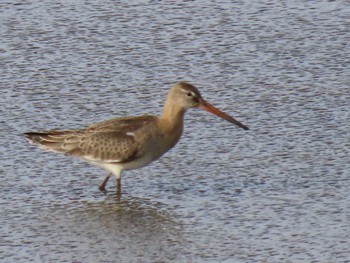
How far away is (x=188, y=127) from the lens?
11.8 metres

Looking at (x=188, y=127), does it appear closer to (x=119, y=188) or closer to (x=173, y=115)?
(x=173, y=115)

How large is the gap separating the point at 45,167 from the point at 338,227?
9.06 feet

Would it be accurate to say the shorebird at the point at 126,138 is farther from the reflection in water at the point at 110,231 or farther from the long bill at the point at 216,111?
the reflection in water at the point at 110,231

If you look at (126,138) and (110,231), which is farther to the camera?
(126,138)

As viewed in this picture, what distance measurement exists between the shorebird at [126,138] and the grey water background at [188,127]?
0.68 feet

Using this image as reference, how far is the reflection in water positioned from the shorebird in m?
0.38

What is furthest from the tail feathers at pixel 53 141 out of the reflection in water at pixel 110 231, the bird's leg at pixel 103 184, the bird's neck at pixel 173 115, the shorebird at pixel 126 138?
the bird's neck at pixel 173 115

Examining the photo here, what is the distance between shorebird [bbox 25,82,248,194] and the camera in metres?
10.7

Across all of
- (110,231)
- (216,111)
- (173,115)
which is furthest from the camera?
(216,111)

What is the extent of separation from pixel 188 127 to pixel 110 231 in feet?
7.84

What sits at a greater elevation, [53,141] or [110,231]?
[53,141]

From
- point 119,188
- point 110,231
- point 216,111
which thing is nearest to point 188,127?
point 216,111

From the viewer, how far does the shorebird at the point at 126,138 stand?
421 inches

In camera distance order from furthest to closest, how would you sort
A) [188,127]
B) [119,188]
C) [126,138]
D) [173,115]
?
1. [188,127]
2. [173,115]
3. [126,138]
4. [119,188]
